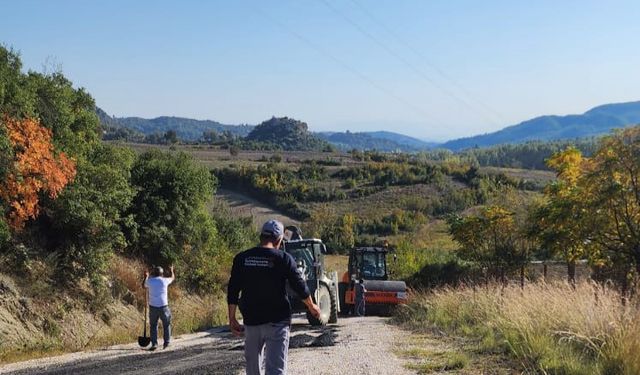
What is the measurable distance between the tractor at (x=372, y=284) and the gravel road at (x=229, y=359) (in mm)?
9182

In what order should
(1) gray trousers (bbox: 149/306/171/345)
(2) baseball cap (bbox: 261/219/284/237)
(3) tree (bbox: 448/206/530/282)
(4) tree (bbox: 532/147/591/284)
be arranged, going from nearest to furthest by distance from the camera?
1. (2) baseball cap (bbox: 261/219/284/237)
2. (1) gray trousers (bbox: 149/306/171/345)
3. (4) tree (bbox: 532/147/591/284)
4. (3) tree (bbox: 448/206/530/282)

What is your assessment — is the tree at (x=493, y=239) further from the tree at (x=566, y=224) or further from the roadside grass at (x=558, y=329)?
the roadside grass at (x=558, y=329)

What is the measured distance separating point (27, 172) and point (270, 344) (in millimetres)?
11764

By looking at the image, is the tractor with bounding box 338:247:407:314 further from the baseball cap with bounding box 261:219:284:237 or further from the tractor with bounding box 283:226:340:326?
the baseball cap with bounding box 261:219:284:237

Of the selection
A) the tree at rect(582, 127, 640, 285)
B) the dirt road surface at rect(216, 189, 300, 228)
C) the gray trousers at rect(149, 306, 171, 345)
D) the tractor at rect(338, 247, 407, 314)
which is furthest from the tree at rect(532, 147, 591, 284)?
the dirt road surface at rect(216, 189, 300, 228)

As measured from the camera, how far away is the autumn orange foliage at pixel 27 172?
16297 mm

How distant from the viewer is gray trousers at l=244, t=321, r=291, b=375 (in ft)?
23.4

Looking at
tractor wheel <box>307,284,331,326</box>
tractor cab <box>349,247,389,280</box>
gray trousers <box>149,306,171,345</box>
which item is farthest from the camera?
tractor cab <box>349,247,389,280</box>

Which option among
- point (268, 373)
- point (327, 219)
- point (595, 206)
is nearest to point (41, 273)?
point (268, 373)

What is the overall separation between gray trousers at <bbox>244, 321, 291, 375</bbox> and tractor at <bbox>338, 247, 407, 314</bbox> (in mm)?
18028

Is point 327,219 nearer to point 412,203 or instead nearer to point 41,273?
point 412,203

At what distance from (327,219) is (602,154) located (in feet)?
176

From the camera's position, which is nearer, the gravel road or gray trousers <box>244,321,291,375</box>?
gray trousers <box>244,321,291,375</box>

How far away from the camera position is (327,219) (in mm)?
73500
